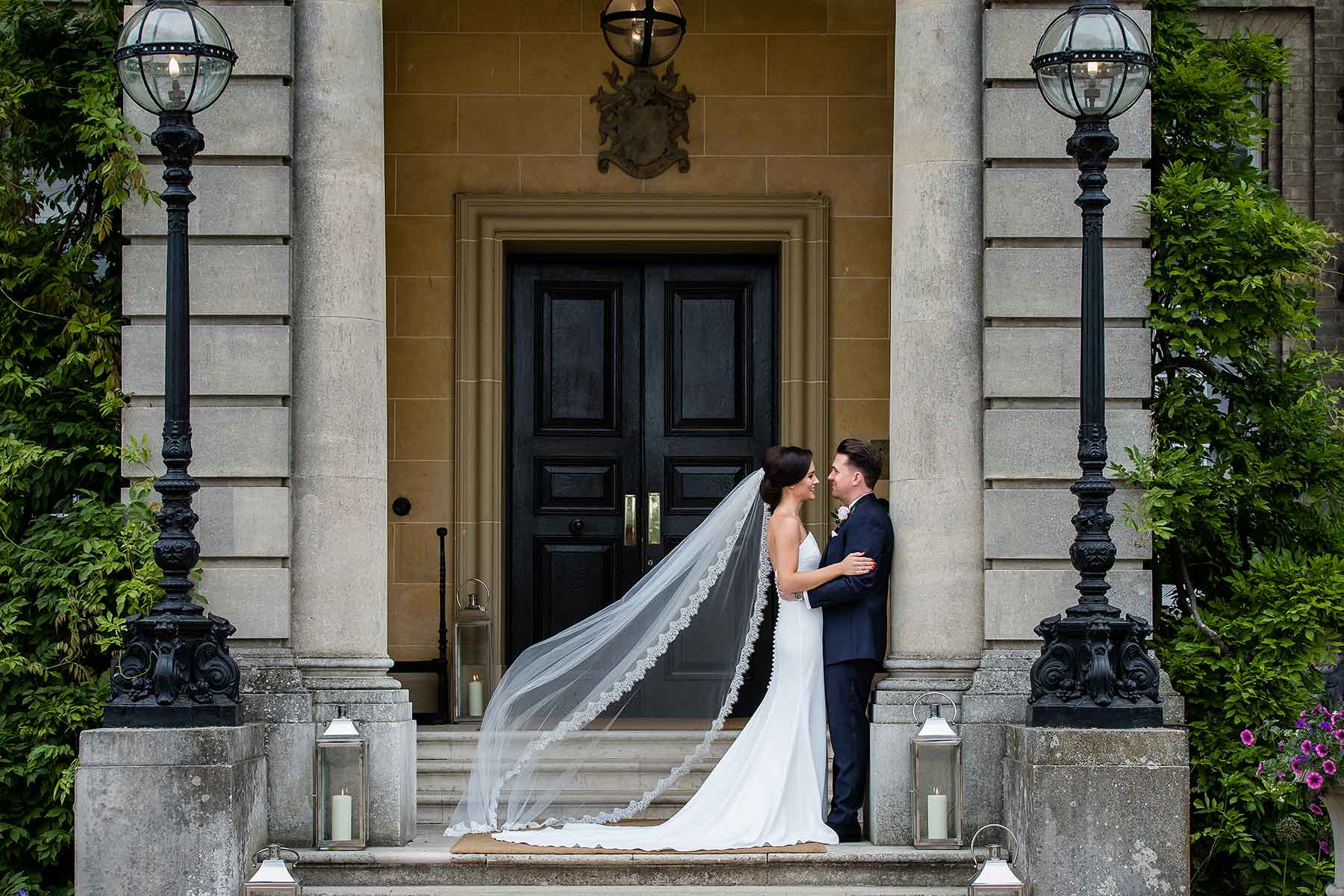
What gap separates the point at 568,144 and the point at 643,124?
520 millimetres

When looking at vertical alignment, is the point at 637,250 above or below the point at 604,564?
above

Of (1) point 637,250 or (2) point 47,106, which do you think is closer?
(2) point 47,106

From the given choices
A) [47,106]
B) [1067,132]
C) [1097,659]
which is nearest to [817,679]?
[1097,659]

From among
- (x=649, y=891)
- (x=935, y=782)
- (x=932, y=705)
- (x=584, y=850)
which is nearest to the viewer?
(x=649, y=891)

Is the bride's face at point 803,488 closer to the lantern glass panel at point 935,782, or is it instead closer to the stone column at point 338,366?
the lantern glass panel at point 935,782

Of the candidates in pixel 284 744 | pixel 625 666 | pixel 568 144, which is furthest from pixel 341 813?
pixel 568 144

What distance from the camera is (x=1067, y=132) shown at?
884cm

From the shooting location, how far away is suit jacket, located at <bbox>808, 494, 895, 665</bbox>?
866 cm

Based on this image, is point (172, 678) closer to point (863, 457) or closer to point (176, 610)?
point (176, 610)

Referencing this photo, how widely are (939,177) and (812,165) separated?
2.38m

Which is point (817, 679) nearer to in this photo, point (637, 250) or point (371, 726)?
point (371, 726)

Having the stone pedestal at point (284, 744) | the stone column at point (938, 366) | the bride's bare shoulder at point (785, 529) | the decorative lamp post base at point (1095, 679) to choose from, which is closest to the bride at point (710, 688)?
the bride's bare shoulder at point (785, 529)

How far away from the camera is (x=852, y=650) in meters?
8.69

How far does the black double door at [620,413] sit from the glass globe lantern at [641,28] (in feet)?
5.72
